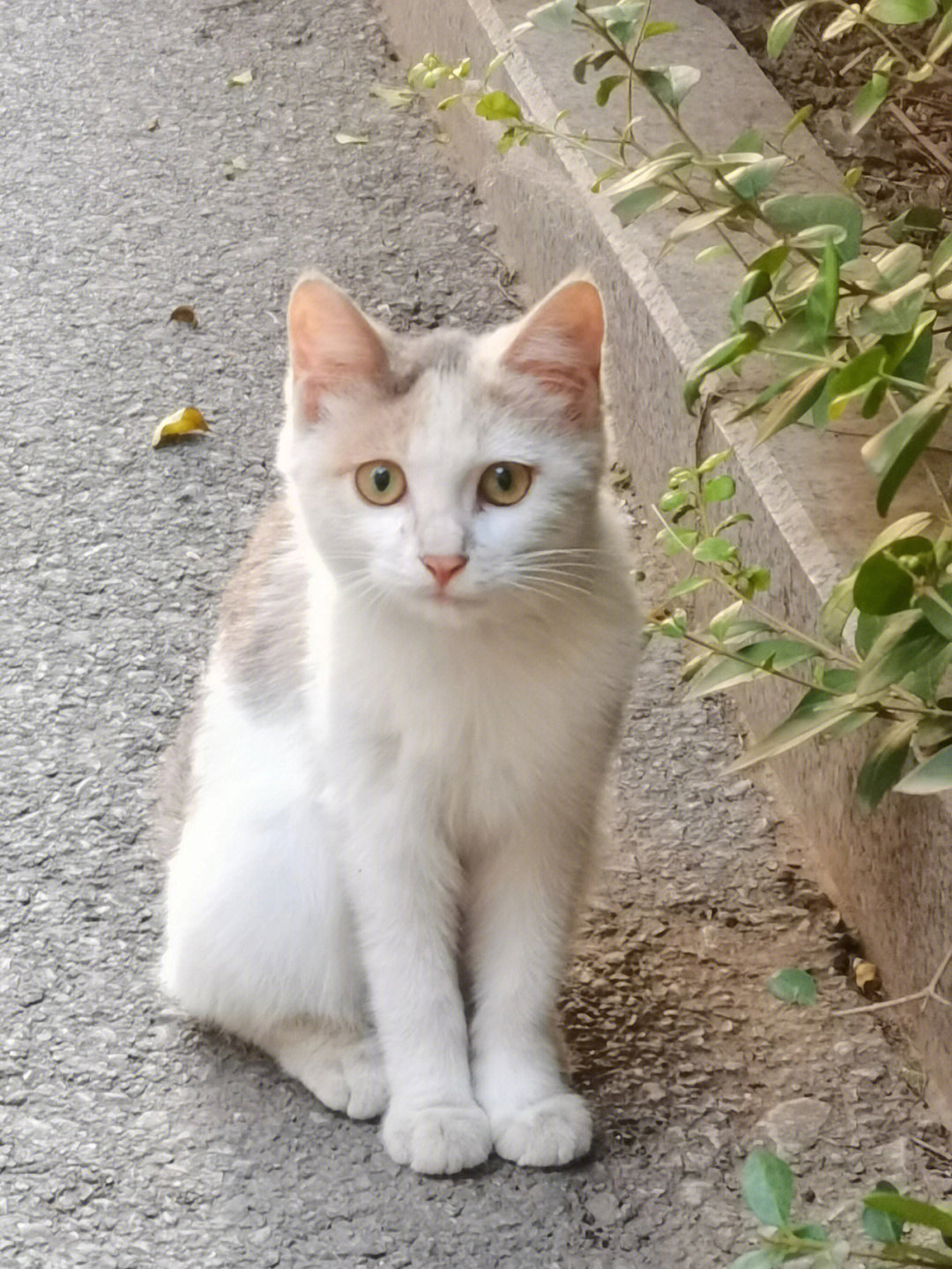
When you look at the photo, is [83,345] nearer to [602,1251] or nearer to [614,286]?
[614,286]

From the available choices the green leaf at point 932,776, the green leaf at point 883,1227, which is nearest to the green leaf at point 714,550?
the green leaf at point 932,776

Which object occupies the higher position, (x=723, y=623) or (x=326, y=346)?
(x=326, y=346)

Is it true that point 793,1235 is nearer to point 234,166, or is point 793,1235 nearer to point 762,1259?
point 762,1259

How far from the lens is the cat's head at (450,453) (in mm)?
1920

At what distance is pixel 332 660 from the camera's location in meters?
2.12

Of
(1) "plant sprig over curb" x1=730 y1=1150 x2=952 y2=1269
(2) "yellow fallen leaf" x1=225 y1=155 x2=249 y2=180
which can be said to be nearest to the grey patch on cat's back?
(1) "plant sprig over curb" x1=730 y1=1150 x2=952 y2=1269

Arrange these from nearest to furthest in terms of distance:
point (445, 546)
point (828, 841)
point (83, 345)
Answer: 1. point (445, 546)
2. point (828, 841)
3. point (83, 345)

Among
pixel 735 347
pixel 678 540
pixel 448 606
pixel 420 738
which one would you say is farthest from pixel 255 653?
pixel 735 347

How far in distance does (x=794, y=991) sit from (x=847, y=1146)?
28 centimetres

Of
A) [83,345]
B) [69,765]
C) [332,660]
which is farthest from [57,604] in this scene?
[332,660]

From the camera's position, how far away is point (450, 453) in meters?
1.92

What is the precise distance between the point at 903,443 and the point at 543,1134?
40.1 inches

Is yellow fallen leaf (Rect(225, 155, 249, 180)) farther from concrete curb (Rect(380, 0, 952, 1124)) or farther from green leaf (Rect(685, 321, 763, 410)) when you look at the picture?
green leaf (Rect(685, 321, 763, 410))

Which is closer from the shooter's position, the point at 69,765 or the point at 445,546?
the point at 445,546
